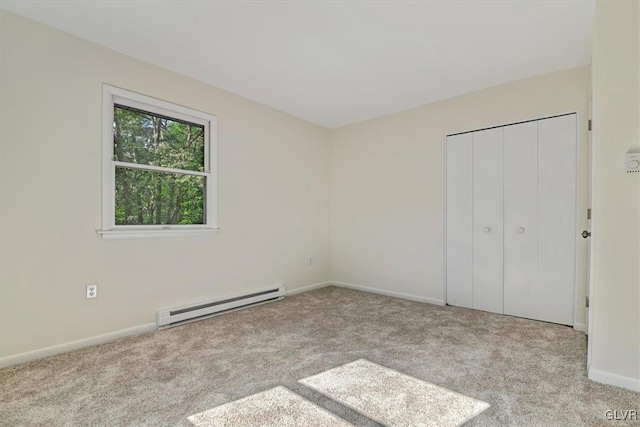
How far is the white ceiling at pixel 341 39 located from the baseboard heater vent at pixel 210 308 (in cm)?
236

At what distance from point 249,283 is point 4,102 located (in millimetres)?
2663

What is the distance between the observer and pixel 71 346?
99.6 inches

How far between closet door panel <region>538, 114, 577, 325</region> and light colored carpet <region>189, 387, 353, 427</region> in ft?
8.76

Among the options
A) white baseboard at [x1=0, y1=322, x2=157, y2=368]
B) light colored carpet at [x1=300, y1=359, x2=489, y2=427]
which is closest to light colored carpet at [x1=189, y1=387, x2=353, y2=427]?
light colored carpet at [x1=300, y1=359, x2=489, y2=427]

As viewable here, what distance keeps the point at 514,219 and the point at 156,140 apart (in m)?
Result: 3.75

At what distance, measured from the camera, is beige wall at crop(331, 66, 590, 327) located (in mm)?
3160

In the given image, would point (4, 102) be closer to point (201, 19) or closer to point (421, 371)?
point (201, 19)

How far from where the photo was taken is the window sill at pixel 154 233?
2.75 m

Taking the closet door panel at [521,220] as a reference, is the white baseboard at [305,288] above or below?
below

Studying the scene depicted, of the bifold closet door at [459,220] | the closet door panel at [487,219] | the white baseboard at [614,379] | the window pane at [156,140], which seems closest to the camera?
the white baseboard at [614,379]

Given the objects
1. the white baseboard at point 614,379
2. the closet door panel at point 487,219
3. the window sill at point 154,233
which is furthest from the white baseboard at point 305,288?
the white baseboard at point 614,379

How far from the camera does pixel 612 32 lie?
6.47ft

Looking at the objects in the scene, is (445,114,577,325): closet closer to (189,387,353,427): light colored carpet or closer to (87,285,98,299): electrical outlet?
(189,387,353,427): light colored carpet

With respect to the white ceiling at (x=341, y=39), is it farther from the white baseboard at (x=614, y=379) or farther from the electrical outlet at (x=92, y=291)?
the white baseboard at (x=614, y=379)
